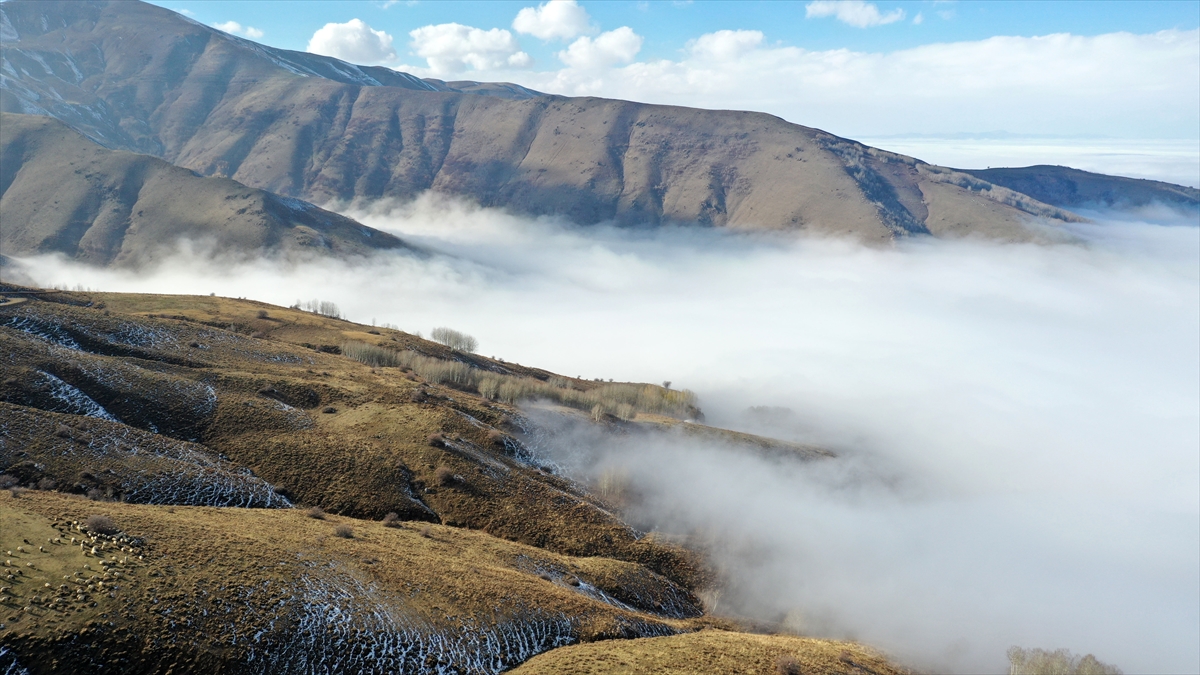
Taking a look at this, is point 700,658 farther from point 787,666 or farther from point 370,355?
point 370,355

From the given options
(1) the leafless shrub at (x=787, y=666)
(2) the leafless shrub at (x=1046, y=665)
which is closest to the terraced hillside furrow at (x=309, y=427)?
(1) the leafless shrub at (x=787, y=666)

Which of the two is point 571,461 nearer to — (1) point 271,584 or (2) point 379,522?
(2) point 379,522

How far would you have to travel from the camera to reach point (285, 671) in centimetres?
3416

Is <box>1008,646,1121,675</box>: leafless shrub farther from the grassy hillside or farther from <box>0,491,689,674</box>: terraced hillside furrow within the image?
<box>0,491,689,674</box>: terraced hillside furrow

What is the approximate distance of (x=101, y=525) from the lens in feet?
128

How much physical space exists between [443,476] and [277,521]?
21389 mm

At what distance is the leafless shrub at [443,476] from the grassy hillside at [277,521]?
0.46 feet

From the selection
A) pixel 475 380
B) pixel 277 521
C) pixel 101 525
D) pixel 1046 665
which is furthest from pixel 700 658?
pixel 475 380

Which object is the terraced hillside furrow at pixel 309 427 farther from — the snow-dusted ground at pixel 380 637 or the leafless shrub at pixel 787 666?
the leafless shrub at pixel 787 666

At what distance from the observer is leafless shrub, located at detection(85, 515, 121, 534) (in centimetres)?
3878

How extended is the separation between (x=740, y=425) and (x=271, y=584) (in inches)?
6452

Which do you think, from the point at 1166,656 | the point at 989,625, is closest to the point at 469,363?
the point at 989,625

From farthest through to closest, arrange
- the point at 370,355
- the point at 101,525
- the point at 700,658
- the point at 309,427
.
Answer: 1. the point at 370,355
2. the point at 309,427
3. the point at 700,658
4. the point at 101,525

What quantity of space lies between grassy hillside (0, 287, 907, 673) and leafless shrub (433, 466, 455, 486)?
0.46ft
